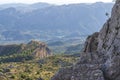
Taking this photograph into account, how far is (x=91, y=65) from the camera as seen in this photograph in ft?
133

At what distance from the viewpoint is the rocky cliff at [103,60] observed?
38.7 m

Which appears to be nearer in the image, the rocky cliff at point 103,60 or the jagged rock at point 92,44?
the rocky cliff at point 103,60

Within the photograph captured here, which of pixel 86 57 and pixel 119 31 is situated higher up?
pixel 119 31

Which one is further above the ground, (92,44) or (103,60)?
(92,44)

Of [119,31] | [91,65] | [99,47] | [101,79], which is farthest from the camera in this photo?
[99,47]

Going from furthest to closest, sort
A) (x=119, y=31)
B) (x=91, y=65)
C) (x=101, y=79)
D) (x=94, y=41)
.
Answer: (x=94, y=41), (x=119, y=31), (x=91, y=65), (x=101, y=79)

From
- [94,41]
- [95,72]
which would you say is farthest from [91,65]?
[94,41]

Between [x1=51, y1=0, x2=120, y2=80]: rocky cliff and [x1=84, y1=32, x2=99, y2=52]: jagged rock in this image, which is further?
[x1=84, y1=32, x2=99, y2=52]: jagged rock

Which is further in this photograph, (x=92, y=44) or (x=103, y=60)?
(x=92, y=44)

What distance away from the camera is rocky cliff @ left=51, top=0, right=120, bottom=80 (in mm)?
38656

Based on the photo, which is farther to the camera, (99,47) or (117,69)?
(99,47)

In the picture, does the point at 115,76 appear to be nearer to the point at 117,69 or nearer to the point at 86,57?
the point at 117,69

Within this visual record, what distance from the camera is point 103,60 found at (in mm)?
43125

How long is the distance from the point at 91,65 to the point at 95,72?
81.7 inches
